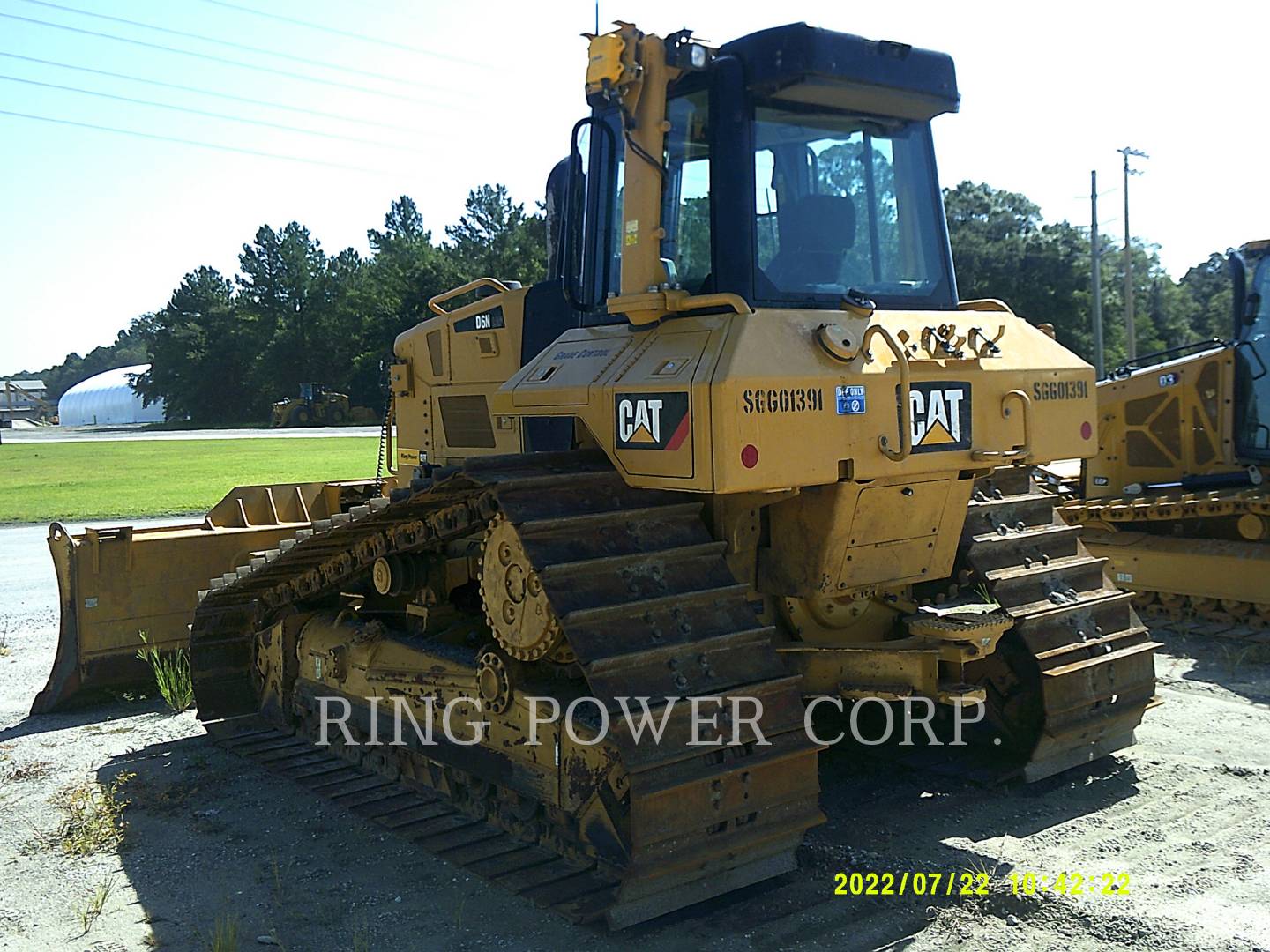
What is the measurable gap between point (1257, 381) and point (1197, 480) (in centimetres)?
92

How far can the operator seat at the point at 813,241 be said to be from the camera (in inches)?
203

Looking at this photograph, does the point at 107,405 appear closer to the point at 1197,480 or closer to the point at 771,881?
the point at 1197,480

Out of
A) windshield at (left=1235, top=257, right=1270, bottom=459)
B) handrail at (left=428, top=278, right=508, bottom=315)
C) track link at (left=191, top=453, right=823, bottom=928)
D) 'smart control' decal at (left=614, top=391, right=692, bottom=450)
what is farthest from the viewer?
windshield at (left=1235, top=257, right=1270, bottom=459)

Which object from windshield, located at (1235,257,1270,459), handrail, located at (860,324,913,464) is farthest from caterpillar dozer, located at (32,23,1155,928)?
windshield, located at (1235,257,1270,459)

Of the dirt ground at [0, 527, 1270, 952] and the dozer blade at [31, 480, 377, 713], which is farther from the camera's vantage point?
the dozer blade at [31, 480, 377, 713]

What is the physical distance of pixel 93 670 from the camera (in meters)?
7.76

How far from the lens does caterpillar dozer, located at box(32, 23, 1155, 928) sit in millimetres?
4453

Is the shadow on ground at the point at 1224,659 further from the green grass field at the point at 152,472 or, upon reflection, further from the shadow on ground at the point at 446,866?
the green grass field at the point at 152,472

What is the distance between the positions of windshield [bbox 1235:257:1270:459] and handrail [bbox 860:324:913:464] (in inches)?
246

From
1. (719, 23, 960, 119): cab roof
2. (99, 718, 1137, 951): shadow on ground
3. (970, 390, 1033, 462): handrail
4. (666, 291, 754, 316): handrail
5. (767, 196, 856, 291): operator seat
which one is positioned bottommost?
(99, 718, 1137, 951): shadow on ground

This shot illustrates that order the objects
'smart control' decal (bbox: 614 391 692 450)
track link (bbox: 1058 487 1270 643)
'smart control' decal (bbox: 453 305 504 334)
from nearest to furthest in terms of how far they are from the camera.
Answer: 'smart control' decal (bbox: 614 391 692 450) → 'smart control' decal (bbox: 453 305 504 334) → track link (bbox: 1058 487 1270 643)

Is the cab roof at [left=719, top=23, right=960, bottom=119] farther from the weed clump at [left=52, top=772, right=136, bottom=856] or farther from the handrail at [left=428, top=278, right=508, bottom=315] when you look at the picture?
the weed clump at [left=52, top=772, right=136, bottom=856]

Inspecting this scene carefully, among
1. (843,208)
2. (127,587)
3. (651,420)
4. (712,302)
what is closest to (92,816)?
(127,587)

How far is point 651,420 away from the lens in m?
4.71
